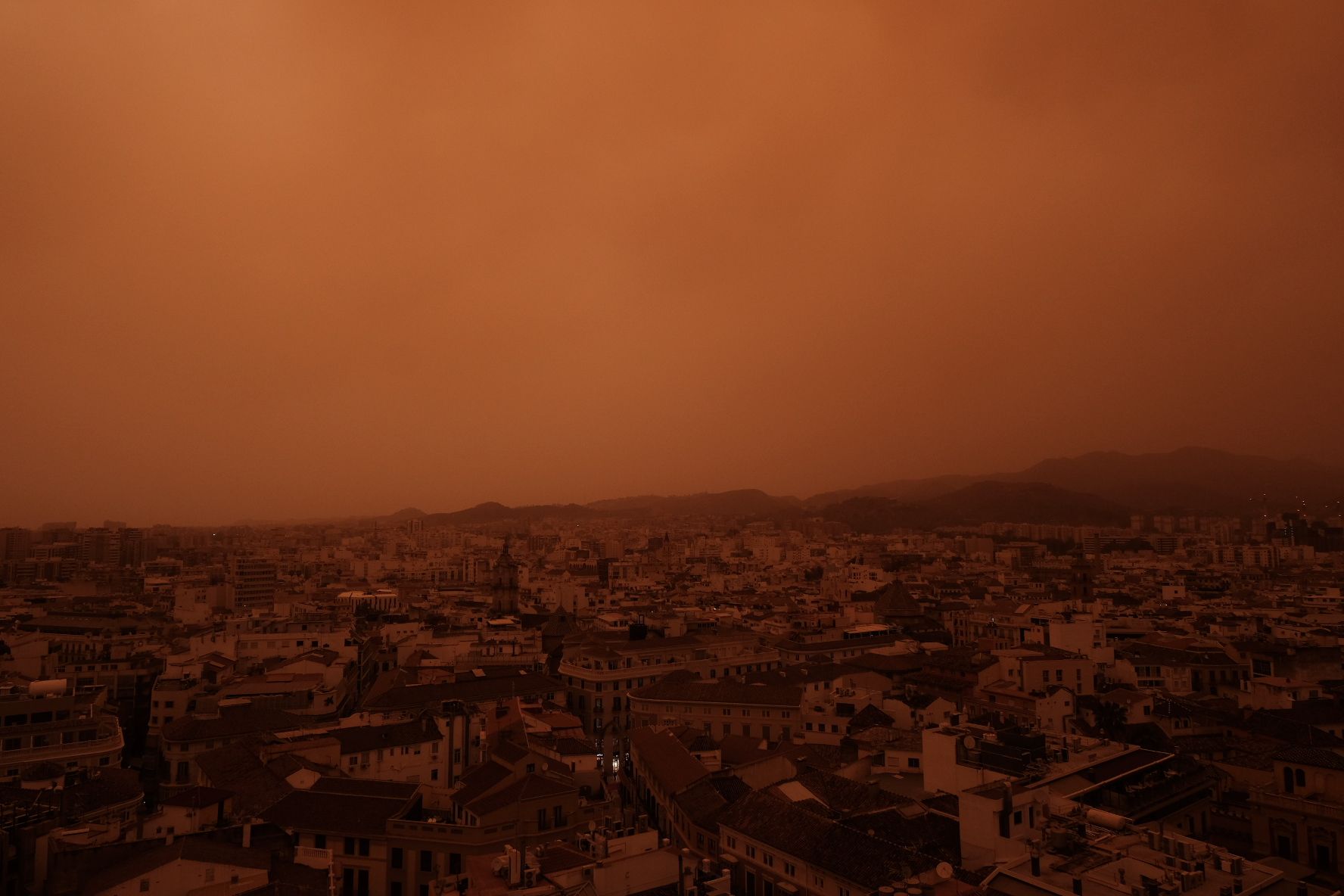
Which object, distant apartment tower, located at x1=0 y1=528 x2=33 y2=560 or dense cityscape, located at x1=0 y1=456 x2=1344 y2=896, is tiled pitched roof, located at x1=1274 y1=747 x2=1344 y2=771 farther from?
distant apartment tower, located at x1=0 y1=528 x2=33 y2=560

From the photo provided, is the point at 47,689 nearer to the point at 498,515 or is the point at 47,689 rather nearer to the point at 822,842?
the point at 822,842

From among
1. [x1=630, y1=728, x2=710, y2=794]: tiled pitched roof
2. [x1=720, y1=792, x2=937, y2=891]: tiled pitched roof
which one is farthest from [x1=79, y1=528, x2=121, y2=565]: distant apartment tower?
[x1=720, y1=792, x2=937, y2=891]: tiled pitched roof

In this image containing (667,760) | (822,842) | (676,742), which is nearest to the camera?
(822,842)

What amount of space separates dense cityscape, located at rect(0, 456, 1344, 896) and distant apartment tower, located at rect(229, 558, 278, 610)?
4017 mm

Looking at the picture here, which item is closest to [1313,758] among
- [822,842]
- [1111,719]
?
[1111,719]

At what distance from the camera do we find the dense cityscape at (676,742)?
38.9 feet

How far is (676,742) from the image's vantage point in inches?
793

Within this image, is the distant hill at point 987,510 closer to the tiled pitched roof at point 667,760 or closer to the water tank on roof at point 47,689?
the tiled pitched roof at point 667,760

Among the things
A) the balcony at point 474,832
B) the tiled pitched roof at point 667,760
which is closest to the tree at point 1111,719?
the tiled pitched roof at point 667,760

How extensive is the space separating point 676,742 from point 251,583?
4969 cm

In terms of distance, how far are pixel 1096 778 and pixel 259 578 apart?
59.2 m

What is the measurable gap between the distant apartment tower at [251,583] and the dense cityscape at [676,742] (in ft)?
13.2

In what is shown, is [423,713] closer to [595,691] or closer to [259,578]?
[595,691]

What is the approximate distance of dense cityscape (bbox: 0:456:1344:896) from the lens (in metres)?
11.9
